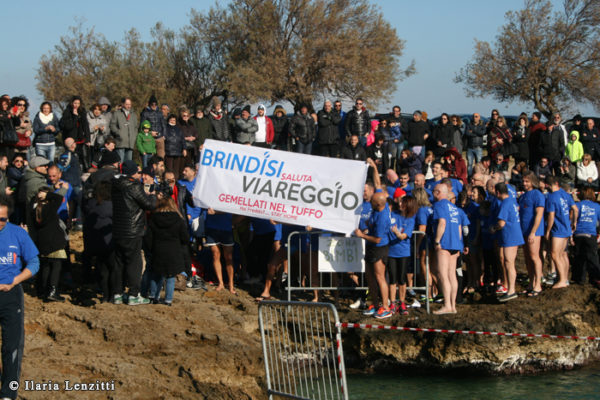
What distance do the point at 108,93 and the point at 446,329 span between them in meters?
30.2

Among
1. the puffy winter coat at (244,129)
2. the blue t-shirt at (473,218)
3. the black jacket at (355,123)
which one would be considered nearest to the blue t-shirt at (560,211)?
the blue t-shirt at (473,218)

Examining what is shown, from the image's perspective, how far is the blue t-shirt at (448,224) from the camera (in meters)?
11.2

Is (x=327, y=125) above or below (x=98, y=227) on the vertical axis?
above

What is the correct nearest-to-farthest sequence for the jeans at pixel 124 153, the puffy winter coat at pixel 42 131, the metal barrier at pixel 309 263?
the metal barrier at pixel 309 263 < the puffy winter coat at pixel 42 131 < the jeans at pixel 124 153

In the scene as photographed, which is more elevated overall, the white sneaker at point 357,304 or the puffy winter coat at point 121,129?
the puffy winter coat at point 121,129

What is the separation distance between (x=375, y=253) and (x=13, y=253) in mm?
5464

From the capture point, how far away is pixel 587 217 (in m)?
12.7

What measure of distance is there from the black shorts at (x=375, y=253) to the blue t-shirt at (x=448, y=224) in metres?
0.84

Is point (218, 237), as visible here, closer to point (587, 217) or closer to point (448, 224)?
point (448, 224)

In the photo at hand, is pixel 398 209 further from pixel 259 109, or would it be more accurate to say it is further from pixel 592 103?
pixel 592 103

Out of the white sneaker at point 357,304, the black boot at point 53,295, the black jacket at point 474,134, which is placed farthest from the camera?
the black jacket at point 474,134

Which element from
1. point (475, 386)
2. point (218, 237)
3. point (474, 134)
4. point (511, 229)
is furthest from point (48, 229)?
point (474, 134)

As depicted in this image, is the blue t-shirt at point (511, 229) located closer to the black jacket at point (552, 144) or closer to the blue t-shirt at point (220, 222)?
the blue t-shirt at point (220, 222)

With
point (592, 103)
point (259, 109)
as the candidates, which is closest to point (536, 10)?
point (592, 103)
